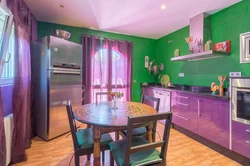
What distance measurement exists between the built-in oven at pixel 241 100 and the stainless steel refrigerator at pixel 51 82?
2845 mm

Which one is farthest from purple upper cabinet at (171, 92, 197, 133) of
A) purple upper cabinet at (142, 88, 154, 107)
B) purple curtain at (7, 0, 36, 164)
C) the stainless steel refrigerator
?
purple curtain at (7, 0, 36, 164)

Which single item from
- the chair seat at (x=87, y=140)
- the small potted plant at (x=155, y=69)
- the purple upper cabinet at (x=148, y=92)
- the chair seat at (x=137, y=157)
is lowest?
the chair seat at (x=137, y=157)

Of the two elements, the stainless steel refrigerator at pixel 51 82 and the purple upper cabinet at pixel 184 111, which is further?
the purple upper cabinet at pixel 184 111

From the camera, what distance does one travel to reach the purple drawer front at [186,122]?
2.54 metres

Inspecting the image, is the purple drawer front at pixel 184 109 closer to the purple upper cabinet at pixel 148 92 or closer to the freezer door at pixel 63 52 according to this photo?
the purple upper cabinet at pixel 148 92

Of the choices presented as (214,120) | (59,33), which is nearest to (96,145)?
(214,120)

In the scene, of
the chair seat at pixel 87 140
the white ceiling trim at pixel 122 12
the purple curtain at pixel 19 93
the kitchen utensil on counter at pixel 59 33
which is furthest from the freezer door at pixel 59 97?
the white ceiling trim at pixel 122 12

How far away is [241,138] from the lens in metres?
1.85

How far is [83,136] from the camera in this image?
1.57 metres

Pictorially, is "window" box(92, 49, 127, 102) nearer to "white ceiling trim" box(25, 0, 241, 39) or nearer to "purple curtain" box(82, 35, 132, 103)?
"purple curtain" box(82, 35, 132, 103)

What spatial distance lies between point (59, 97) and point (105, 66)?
1.61 metres

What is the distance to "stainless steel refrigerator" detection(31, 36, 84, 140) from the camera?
95.0 inches

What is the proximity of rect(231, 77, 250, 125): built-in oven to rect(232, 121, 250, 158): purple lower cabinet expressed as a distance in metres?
0.08

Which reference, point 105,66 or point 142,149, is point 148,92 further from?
point 142,149
